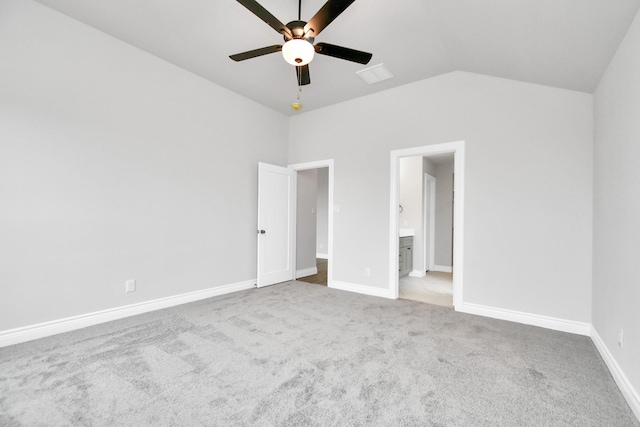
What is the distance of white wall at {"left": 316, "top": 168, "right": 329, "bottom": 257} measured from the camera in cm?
840

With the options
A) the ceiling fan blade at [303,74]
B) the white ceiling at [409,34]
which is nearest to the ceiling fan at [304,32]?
the ceiling fan blade at [303,74]

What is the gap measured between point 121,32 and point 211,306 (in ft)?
10.5

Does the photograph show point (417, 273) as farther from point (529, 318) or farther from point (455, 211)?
point (529, 318)

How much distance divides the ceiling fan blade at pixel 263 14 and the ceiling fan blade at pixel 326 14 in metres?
0.18

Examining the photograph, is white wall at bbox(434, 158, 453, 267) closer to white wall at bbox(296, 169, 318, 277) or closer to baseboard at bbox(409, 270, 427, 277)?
baseboard at bbox(409, 270, 427, 277)

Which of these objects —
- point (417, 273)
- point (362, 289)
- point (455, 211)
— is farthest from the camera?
point (417, 273)

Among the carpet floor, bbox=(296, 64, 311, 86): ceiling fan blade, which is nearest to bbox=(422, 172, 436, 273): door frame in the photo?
the carpet floor

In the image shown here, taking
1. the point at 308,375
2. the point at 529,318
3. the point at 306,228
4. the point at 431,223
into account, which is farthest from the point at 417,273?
the point at 308,375

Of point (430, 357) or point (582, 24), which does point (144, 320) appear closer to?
point (430, 357)

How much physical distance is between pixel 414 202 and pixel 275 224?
2.91m

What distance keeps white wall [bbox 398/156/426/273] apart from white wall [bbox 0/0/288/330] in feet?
11.5

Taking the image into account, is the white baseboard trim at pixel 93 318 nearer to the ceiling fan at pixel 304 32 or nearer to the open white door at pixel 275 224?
the open white door at pixel 275 224

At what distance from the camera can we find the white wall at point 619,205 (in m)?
1.69

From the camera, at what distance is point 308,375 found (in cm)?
195
